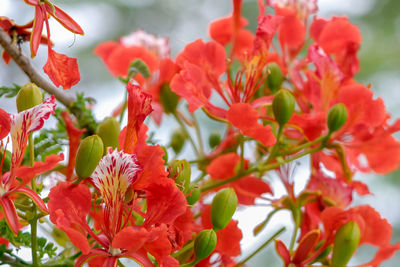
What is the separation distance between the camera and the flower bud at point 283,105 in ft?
1.97

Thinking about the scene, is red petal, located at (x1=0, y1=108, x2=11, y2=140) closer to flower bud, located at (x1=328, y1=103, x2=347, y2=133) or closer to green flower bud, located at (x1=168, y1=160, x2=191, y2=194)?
green flower bud, located at (x1=168, y1=160, x2=191, y2=194)

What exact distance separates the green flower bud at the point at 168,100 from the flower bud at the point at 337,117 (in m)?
0.24

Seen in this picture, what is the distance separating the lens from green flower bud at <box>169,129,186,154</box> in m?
0.84

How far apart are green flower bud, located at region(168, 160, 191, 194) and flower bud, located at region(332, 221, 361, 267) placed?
0.17 meters

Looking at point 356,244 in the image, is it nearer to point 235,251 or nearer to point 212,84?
point 235,251

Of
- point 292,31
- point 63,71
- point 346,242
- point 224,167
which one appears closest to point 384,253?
point 346,242

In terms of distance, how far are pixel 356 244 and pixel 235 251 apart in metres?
0.12

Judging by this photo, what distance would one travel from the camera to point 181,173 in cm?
52

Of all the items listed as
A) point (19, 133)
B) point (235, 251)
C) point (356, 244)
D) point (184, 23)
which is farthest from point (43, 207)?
point (184, 23)

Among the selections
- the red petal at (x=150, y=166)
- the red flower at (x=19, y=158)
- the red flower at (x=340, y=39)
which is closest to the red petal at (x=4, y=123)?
the red flower at (x=19, y=158)

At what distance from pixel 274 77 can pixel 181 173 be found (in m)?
0.23

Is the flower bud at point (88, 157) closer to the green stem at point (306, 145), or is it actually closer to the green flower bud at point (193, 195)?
the green flower bud at point (193, 195)

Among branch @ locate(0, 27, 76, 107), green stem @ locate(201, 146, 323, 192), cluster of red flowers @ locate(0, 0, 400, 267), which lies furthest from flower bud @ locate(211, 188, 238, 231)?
branch @ locate(0, 27, 76, 107)

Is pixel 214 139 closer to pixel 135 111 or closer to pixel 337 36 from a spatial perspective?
pixel 337 36
